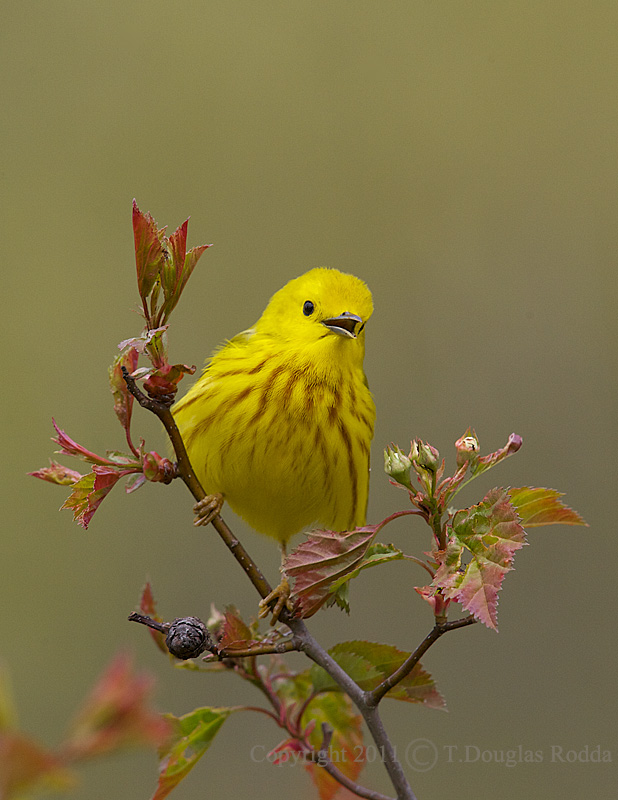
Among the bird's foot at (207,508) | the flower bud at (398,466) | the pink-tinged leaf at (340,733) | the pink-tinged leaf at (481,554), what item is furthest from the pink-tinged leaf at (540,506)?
the bird's foot at (207,508)

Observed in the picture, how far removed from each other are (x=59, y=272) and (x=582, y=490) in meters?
3.79

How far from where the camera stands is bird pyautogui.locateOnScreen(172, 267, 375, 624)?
2.62 metres

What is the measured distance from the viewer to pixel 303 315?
280cm

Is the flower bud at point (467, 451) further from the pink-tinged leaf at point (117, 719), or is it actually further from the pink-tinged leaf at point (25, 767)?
the pink-tinged leaf at point (25, 767)

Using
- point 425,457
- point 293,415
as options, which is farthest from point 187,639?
point 293,415

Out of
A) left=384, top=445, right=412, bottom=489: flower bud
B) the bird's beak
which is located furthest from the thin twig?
the bird's beak

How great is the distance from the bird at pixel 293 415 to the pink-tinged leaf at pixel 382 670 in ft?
2.84

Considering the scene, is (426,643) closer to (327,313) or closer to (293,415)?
(293,415)

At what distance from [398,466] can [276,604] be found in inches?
21.8

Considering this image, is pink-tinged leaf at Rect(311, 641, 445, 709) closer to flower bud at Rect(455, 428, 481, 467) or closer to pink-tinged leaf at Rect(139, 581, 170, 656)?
pink-tinged leaf at Rect(139, 581, 170, 656)

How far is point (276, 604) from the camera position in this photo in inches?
74.8

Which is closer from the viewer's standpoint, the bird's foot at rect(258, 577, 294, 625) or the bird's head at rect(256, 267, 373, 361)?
the bird's foot at rect(258, 577, 294, 625)

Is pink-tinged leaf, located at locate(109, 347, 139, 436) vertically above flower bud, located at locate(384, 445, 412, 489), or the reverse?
pink-tinged leaf, located at locate(109, 347, 139, 436)

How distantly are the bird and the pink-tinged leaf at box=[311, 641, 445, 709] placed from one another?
866 mm
